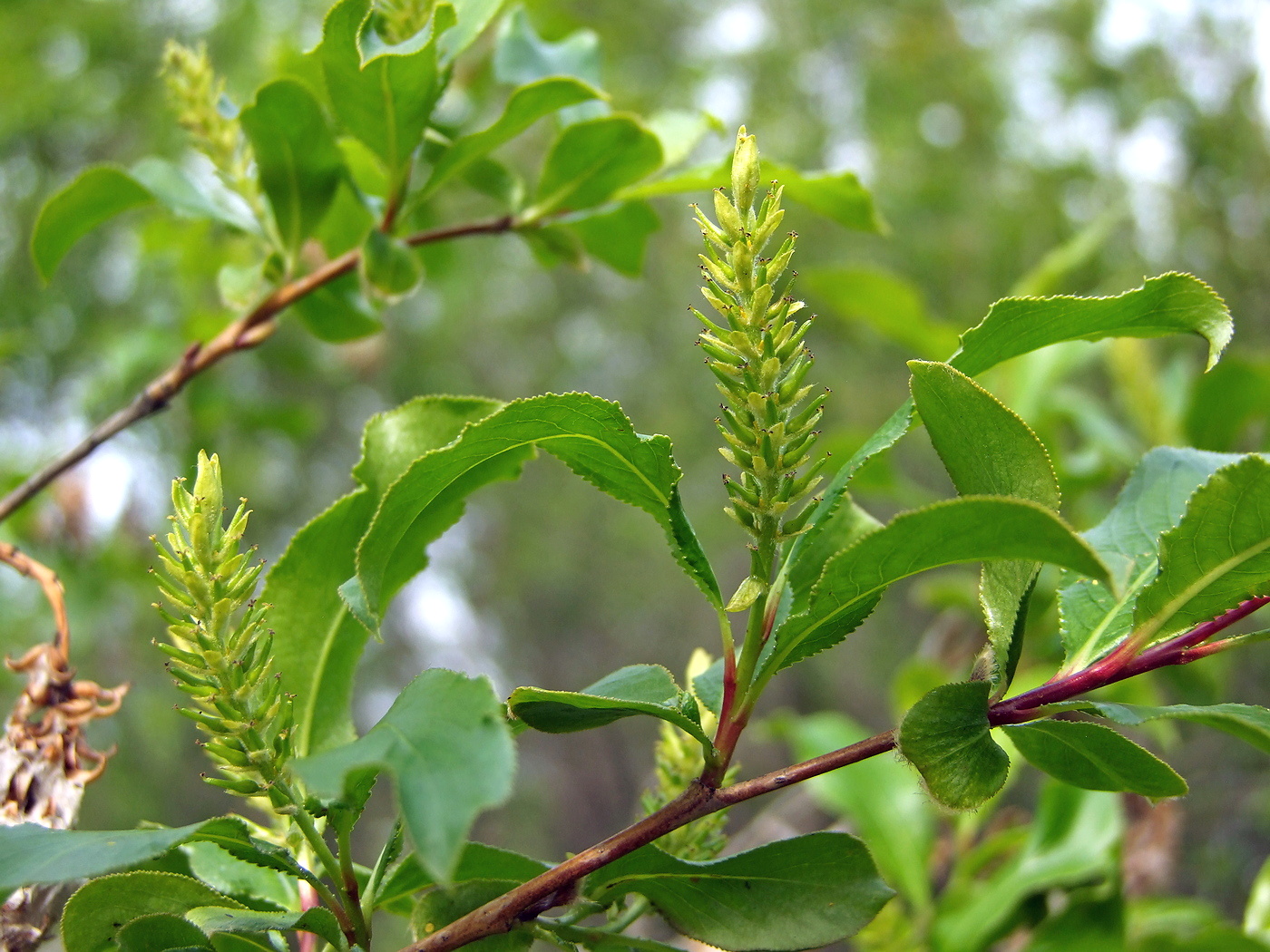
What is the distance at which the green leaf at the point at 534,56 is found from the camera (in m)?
1.09

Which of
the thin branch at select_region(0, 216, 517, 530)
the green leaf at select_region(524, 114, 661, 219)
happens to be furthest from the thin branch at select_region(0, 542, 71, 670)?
the green leaf at select_region(524, 114, 661, 219)

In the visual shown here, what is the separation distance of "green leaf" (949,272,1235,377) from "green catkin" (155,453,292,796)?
44 cm

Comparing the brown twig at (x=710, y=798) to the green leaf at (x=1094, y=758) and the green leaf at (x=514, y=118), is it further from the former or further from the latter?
the green leaf at (x=514, y=118)

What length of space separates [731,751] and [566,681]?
386 inches

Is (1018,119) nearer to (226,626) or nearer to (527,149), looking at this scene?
(527,149)

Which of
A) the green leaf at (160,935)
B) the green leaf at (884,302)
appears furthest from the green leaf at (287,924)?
the green leaf at (884,302)

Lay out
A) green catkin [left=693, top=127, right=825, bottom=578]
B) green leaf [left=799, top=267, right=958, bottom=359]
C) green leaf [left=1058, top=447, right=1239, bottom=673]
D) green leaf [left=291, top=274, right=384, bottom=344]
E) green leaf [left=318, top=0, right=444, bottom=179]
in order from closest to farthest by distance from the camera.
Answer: green catkin [left=693, top=127, right=825, bottom=578] → green leaf [left=1058, top=447, right=1239, bottom=673] → green leaf [left=318, top=0, right=444, bottom=179] → green leaf [left=291, top=274, right=384, bottom=344] → green leaf [left=799, top=267, right=958, bottom=359]

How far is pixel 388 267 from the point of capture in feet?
3.01

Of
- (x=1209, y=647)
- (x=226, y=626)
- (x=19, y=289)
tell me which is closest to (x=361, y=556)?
(x=226, y=626)

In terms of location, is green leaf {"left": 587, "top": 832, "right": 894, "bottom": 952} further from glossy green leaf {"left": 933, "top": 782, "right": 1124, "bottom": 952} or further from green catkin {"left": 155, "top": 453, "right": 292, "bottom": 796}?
glossy green leaf {"left": 933, "top": 782, "right": 1124, "bottom": 952}

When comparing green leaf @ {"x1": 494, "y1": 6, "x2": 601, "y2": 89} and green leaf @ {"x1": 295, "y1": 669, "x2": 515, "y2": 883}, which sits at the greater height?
green leaf @ {"x1": 494, "y1": 6, "x2": 601, "y2": 89}

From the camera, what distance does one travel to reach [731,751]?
1.91 feet

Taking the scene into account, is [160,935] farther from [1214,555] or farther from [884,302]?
[884,302]

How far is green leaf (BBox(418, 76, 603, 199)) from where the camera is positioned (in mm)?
877
